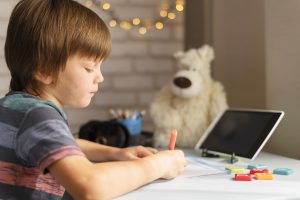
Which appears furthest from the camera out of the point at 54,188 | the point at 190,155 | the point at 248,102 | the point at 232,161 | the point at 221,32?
the point at 221,32

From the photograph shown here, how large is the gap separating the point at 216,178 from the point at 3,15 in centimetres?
107

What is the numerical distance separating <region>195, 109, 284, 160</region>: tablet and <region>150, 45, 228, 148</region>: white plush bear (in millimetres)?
116

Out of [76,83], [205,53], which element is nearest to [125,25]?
[205,53]

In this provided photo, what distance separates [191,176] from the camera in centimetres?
100

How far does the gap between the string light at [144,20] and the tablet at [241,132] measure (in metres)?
0.59

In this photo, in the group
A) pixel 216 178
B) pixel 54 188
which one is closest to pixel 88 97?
pixel 54 188

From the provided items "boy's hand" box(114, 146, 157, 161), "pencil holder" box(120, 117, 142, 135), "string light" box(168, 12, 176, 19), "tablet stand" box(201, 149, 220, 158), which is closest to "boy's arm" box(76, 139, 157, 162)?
"boy's hand" box(114, 146, 157, 161)

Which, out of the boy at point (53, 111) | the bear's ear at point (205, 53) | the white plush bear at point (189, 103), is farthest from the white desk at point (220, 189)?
the bear's ear at point (205, 53)

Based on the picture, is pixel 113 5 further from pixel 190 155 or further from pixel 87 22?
pixel 87 22

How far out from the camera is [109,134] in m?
1.48

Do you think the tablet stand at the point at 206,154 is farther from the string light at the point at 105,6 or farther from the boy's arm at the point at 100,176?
the string light at the point at 105,6

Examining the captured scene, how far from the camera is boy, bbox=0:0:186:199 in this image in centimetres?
76

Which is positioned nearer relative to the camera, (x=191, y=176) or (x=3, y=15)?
(x=191, y=176)

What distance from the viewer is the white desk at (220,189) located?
83 centimetres
